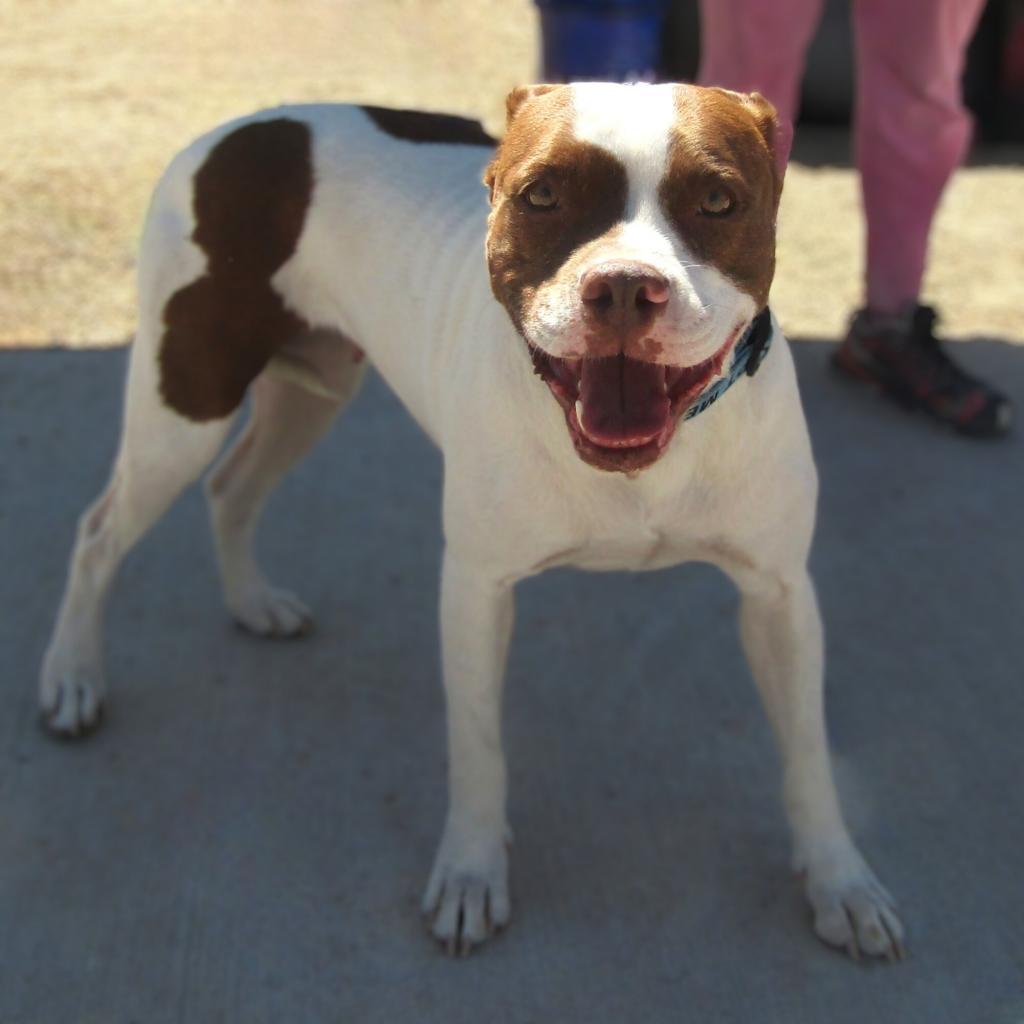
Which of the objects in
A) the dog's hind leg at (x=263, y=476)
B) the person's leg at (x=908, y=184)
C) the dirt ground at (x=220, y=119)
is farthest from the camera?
the dirt ground at (x=220, y=119)

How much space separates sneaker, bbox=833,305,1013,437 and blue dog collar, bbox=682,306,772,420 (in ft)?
7.74

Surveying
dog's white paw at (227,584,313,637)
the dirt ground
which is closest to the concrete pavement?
dog's white paw at (227,584,313,637)

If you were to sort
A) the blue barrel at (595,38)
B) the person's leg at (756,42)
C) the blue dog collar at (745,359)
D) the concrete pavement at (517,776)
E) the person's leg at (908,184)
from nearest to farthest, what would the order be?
the blue dog collar at (745,359) < the concrete pavement at (517,776) < the person's leg at (756,42) < the person's leg at (908,184) < the blue barrel at (595,38)

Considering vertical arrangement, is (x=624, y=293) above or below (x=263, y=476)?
above

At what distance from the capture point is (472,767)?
118 inches

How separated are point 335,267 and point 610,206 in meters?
0.99

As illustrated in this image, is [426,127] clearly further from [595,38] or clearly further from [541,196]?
[595,38]

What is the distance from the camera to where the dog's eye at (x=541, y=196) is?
233 cm

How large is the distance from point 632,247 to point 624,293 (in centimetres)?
10

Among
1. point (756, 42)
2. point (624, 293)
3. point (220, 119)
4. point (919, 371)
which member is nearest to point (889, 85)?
point (756, 42)

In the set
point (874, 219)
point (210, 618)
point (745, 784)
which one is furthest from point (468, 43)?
point (745, 784)

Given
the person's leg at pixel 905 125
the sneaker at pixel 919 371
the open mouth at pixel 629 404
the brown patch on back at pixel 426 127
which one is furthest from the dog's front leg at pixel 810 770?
the person's leg at pixel 905 125

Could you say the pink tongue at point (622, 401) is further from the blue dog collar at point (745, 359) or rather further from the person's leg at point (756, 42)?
the person's leg at point (756, 42)

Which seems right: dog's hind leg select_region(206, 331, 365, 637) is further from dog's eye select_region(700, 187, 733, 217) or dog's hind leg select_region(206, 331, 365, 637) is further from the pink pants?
the pink pants
